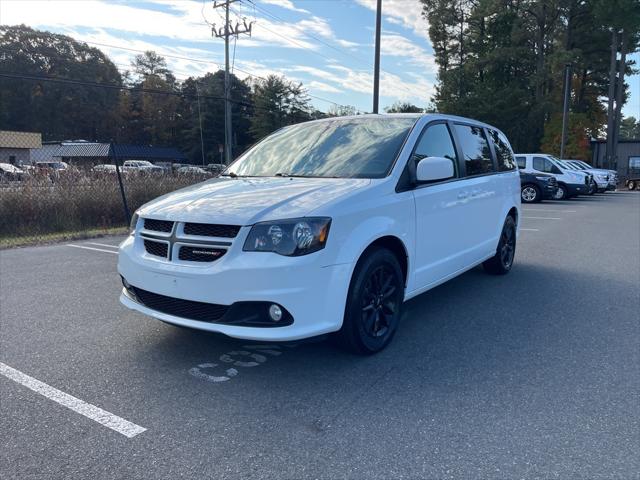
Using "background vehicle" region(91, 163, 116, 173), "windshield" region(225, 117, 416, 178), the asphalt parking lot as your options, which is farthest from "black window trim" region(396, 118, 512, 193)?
"background vehicle" region(91, 163, 116, 173)

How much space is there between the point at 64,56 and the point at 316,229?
246 feet

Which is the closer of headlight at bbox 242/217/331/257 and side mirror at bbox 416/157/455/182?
headlight at bbox 242/217/331/257

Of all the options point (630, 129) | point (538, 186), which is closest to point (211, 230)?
point (538, 186)

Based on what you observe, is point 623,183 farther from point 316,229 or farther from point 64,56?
point 64,56

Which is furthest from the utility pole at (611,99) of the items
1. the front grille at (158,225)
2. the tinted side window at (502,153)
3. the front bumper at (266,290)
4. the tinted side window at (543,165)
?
the front grille at (158,225)

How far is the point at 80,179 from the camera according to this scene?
40.0 ft

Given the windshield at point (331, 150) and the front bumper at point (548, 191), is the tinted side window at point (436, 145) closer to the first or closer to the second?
the windshield at point (331, 150)

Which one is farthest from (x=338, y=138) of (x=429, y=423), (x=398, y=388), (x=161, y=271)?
(x=429, y=423)

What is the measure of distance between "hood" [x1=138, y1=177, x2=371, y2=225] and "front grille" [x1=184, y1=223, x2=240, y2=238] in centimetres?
4

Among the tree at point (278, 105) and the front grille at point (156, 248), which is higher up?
the tree at point (278, 105)

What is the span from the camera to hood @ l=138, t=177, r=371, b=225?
3.36 m

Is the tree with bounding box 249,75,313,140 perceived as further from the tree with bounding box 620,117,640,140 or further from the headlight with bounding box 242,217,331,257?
the tree with bounding box 620,117,640,140

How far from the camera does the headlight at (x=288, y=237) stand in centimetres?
324

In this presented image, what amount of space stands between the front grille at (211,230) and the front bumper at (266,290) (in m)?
0.11
